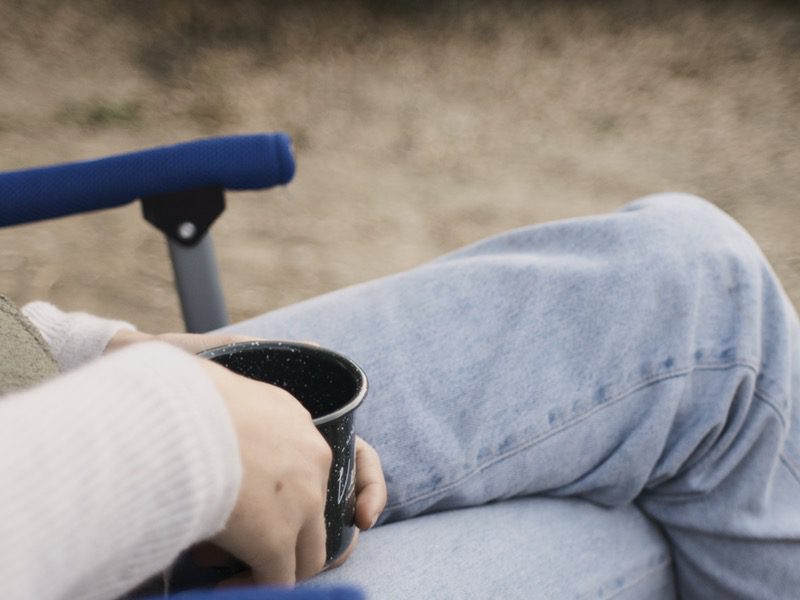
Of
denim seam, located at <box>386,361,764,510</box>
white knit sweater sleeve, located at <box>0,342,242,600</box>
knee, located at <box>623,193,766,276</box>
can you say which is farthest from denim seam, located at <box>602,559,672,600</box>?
white knit sweater sleeve, located at <box>0,342,242,600</box>

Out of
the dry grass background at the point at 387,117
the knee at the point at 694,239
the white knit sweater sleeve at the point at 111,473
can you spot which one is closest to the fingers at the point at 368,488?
the white knit sweater sleeve at the point at 111,473

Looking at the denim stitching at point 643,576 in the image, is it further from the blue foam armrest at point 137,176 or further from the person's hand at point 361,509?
the blue foam armrest at point 137,176

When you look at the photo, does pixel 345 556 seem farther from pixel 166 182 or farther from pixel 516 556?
pixel 166 182

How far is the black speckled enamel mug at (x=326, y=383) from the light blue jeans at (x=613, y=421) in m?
0.11

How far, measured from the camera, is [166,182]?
0.72 meters

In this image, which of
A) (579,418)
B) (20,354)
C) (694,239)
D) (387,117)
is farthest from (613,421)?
(387,117)

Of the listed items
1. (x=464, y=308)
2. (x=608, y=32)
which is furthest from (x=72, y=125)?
(x=464, y=308)

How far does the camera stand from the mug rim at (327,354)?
0.43 meters

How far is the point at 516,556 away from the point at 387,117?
6.12 ft

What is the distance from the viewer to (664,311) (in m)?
0.65

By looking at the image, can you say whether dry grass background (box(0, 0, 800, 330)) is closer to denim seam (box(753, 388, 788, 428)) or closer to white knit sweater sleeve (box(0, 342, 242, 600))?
denim seam (box(753, 388, 788, 428))

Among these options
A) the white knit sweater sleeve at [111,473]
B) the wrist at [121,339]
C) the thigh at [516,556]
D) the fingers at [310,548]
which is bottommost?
the thigh at [516,556]

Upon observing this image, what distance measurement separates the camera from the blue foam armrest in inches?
27.6

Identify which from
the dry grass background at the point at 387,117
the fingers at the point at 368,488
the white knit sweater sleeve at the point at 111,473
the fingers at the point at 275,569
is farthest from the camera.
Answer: the dry grass background at the point at 387,117
